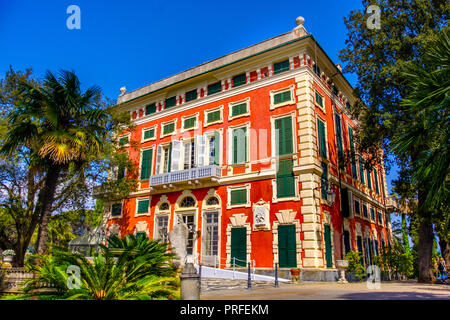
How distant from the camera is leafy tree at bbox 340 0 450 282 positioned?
16.2 metres

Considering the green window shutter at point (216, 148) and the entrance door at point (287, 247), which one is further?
the green window shutter at point (216, 148)

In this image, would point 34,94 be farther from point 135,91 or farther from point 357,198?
point 357,198

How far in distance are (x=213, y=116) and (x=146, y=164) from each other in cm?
637

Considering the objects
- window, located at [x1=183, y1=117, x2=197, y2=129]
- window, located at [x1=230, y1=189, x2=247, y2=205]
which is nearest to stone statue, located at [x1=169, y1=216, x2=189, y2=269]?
window, located at [x1=230, y1=189, x2=247, y2=205]

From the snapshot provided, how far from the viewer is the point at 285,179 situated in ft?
58.3

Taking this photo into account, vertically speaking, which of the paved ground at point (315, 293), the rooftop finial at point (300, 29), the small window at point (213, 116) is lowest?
the paved ground at point (315, 293)

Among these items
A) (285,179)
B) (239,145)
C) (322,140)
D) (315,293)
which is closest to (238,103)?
(239,145)

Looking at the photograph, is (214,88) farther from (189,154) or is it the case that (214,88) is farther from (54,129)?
(54,129)

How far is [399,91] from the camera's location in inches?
688

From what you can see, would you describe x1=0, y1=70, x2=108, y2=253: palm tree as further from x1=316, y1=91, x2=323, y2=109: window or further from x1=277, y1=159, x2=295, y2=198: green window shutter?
x1=316, y1=91, x2=323, y2=109: window

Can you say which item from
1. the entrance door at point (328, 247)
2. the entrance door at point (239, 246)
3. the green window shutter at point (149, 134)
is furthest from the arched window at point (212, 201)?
the green window shutter at point (149, 134)

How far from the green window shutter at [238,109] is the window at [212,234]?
6270 mm

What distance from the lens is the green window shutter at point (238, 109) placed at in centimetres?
2056

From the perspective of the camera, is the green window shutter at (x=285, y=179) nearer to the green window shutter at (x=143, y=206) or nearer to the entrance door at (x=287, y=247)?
the entrance door at (x=287, y=247)
